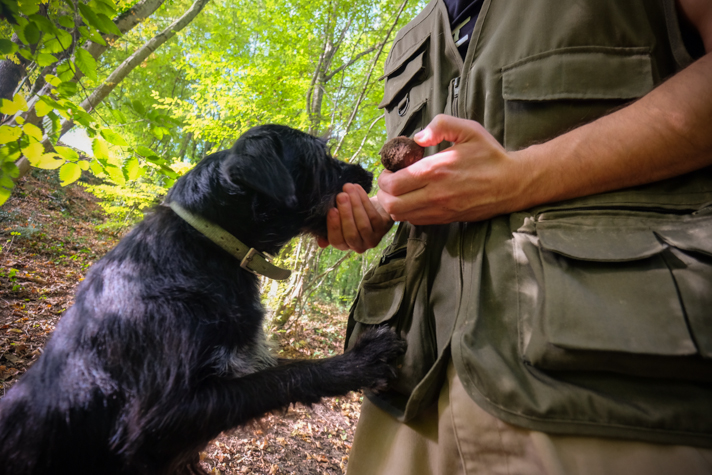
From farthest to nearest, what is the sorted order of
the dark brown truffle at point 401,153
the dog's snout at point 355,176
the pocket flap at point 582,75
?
the dog's snout at point 355,176 < the dark brown truffle at point 401,153 < the pocket flap at point 582,75

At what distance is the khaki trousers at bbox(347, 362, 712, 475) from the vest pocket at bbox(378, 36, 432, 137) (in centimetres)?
138

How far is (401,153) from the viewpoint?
1482 millimetres

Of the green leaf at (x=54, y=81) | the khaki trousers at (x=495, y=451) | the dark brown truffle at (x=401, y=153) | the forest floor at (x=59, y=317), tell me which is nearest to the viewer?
the khaki trousers at (x=495, y=451)

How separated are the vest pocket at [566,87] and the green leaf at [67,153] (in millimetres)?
2735

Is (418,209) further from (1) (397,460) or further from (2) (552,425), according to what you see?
(1) (397,460)

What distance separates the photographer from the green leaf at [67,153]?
221 centimetres

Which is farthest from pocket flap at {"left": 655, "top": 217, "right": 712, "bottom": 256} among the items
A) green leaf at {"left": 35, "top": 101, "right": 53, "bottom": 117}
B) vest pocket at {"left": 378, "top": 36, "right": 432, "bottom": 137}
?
green leaf at {"left": 35, "top": 101, "right": 53, "bottom": 117}

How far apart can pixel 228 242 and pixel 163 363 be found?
0.72 meters

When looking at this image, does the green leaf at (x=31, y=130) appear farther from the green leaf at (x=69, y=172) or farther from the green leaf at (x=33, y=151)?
the green leaf at (x=69, y=172)

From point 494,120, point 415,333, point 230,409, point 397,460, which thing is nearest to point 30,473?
point 230,409

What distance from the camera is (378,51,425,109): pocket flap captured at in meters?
1.90

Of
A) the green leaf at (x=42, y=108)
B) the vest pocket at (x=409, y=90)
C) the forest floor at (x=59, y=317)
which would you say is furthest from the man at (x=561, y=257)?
the green leaf at (x=42, y=108)

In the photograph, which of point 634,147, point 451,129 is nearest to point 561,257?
point 634,147

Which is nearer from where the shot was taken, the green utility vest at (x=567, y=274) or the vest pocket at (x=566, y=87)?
the green utility vest at (x=567, y=274)
